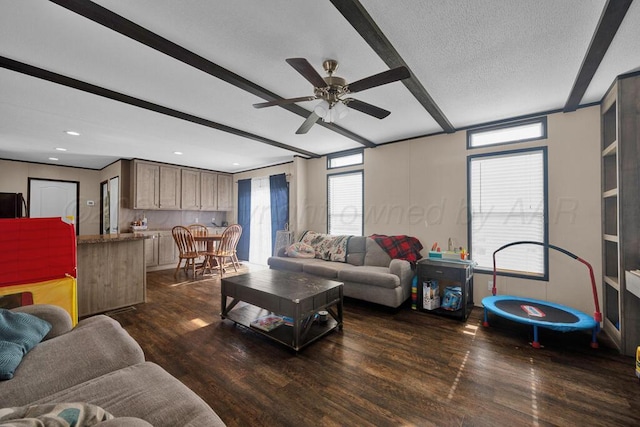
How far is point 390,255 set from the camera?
155 inches

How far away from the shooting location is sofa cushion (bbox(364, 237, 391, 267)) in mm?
3968

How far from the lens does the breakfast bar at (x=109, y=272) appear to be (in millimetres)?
3154

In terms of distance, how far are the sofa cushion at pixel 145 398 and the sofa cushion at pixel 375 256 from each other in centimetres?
322

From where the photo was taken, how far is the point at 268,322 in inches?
111

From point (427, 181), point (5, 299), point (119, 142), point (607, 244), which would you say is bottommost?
point (5, 299)

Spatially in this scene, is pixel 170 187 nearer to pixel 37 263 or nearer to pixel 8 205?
pixel 8 205

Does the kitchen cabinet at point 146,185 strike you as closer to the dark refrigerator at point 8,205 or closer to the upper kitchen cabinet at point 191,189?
the upper kitchen cabinet at point 191,189

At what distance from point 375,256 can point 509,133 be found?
244cm

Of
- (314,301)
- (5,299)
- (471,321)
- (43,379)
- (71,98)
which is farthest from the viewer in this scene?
(471,321)

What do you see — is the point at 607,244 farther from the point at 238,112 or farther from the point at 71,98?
the point at 71,98

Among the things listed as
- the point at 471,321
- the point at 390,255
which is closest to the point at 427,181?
the point at 390,255

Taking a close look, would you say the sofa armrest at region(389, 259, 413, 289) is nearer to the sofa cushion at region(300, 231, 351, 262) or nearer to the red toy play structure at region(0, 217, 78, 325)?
the sofa cushion at region(300, 231, 351, 262)

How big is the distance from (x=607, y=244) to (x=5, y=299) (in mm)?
5538

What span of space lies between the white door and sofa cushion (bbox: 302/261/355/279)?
546cm
